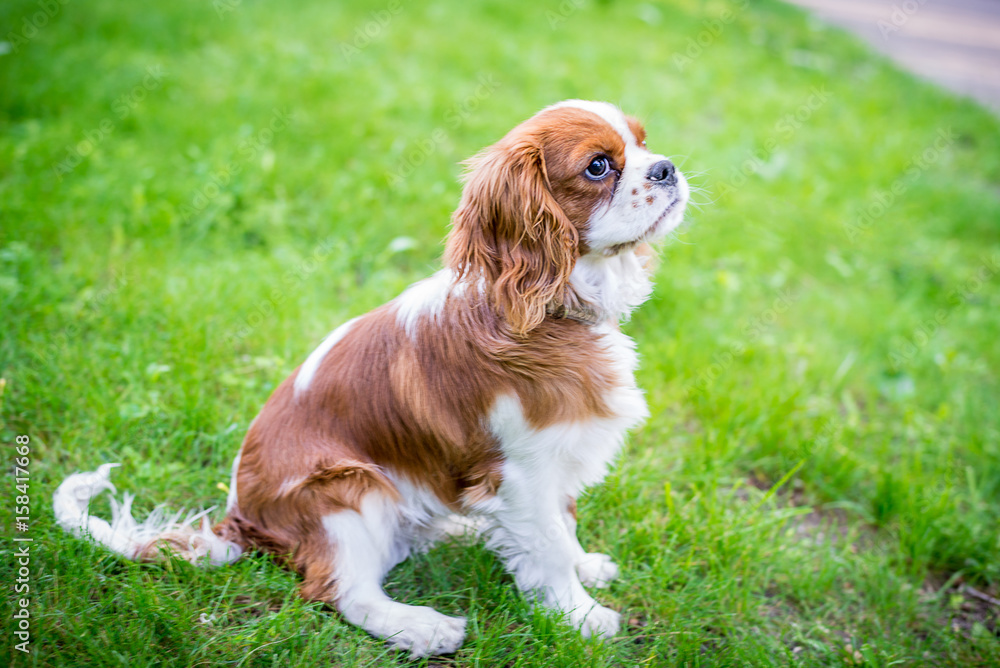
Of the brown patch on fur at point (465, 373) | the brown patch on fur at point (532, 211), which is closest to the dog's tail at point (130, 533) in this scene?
the brown patch on fur at point (465, 373)

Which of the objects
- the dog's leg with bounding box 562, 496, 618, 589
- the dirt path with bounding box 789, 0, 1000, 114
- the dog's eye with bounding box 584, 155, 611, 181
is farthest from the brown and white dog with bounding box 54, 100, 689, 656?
the dirt path with bounding box 789, 0, 1000, 114

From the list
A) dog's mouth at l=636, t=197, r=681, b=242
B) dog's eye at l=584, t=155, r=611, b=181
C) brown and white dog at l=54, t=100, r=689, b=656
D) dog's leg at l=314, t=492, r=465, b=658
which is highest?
dog's eye at l=584, t=155, r=611, b=181

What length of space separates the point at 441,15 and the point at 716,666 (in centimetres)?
687

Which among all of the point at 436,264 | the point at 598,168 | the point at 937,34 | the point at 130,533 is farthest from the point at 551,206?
the point at 937,34

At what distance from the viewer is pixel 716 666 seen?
2.45 meters

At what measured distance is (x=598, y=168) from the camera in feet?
7.59

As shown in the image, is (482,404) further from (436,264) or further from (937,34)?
(937,34)

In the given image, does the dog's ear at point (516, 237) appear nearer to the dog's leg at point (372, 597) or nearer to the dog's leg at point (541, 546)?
the dog's leg at point (541, 546)

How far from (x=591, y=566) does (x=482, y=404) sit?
2.82 ft

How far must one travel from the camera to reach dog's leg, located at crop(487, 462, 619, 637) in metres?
2.37

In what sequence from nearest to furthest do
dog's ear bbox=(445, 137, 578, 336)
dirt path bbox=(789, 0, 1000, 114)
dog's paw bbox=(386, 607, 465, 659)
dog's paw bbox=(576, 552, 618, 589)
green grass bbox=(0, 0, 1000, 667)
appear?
dog's ear bbox=(445, 137, 578, 336) < dog's paw bbox=(386, 607, 465, 659) < green grass bbox=(0, 0, 1000, 667) < dog's paw bbox=(576, 552, 618, 589) < dirt path bbox=(789, 0, 1000, 114)

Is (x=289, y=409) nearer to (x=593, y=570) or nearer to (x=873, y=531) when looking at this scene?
(x=593, y=570)

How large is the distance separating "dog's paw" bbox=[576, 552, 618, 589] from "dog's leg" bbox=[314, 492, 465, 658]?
52cm

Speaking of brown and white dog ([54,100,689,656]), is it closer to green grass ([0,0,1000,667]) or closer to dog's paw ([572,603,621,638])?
dog's paw ([572,603,621,638])
